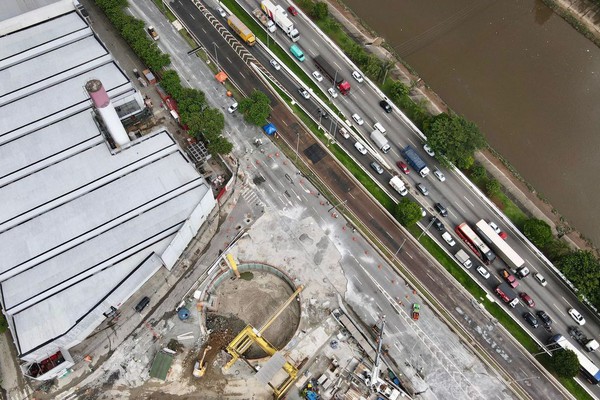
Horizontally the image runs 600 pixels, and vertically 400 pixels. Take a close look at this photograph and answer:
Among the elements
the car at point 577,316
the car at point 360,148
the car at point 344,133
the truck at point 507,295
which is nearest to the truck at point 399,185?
the car at point 360,148

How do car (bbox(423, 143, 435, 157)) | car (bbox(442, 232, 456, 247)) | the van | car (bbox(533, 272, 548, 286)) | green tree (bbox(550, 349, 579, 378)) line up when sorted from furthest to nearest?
the van < car (bbox(423, 143, 435, 157)) < car (bbox(442, 232, 456, 247)) < car (bbox(533, 272, 548, 286)) < green tree (bbox(550, 349, 579, 378))

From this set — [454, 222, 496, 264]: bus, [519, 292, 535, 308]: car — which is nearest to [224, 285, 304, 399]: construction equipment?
[454, 222, 496, 264]: bus

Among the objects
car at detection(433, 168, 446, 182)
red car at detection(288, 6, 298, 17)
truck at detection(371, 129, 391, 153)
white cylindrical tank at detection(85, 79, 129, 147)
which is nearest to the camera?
white cylindrical tank at detection(85, 79, 129, 147)

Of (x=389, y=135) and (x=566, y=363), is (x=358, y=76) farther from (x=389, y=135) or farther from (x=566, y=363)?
(x=566, y=363)

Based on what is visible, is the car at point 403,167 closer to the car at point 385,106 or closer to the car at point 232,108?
the car at point 385,106

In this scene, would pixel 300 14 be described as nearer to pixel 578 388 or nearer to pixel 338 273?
pixel 338 273

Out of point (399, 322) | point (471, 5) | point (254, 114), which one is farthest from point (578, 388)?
point (471, 5)

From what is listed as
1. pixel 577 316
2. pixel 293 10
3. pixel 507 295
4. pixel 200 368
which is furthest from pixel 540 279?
pixel 293 10

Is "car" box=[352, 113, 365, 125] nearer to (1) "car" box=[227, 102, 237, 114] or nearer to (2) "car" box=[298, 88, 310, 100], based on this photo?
(2) "car" box=[298, 88, 310, 100]
